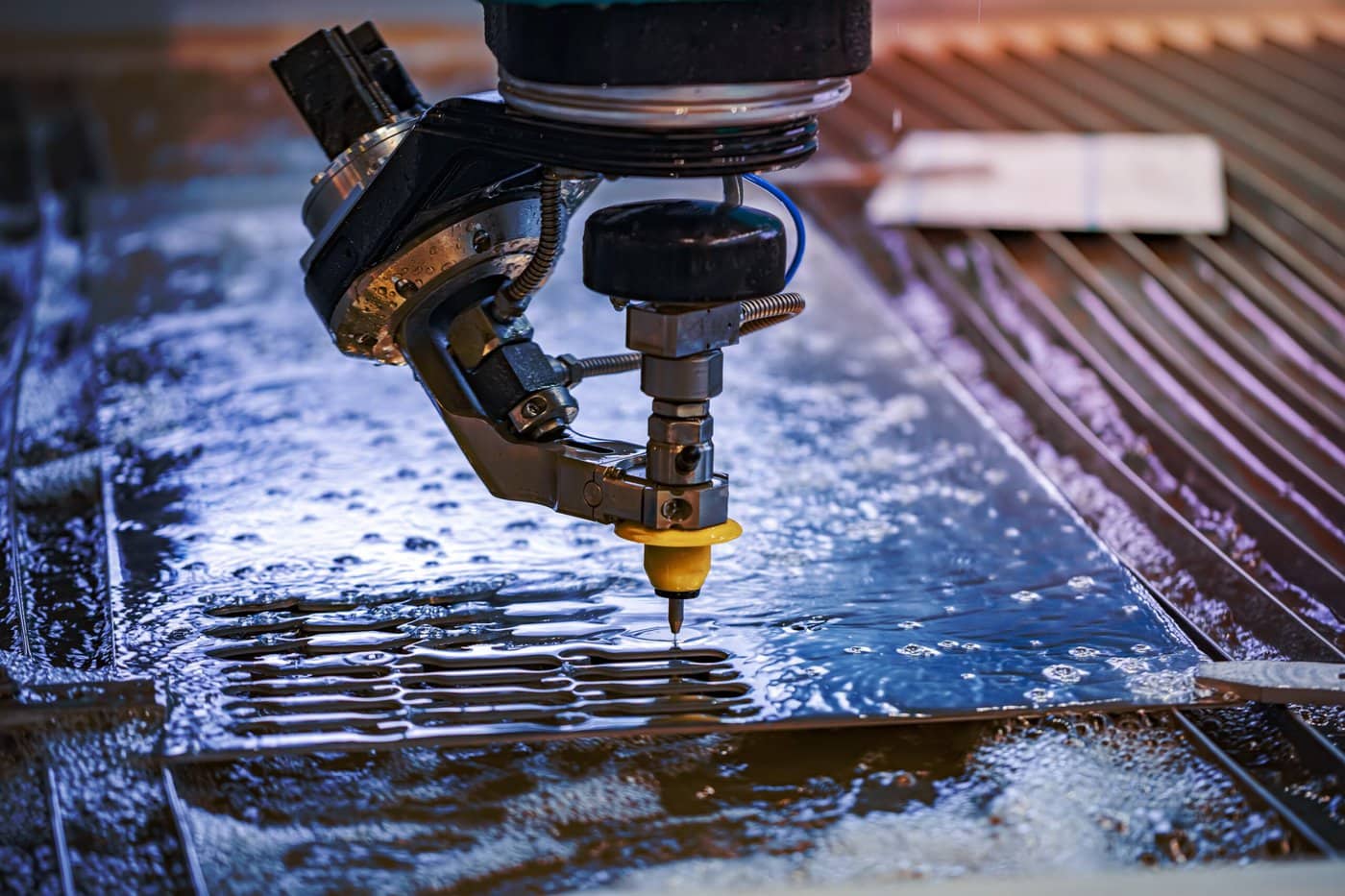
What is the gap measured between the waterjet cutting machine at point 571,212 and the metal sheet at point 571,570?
0.14 meters

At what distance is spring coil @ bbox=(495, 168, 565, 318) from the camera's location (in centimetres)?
119

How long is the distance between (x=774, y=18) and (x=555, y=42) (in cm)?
15

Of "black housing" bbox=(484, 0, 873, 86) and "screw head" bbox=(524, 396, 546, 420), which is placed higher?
"black housing" bbox=(484, 0, 873, 86)

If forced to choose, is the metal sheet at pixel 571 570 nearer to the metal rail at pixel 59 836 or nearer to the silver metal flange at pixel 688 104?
the metal rail at pixel 59 836

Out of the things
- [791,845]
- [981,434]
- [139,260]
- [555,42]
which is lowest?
[791,845]

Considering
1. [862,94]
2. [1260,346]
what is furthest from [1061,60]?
[1260,346]

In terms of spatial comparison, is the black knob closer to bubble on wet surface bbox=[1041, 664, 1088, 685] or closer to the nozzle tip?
the nozzle tip

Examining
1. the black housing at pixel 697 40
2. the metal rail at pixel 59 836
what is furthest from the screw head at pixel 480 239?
the metal rail at pixel 59 836

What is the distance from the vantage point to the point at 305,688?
1.28 m

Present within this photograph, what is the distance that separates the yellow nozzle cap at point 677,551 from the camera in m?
1.21

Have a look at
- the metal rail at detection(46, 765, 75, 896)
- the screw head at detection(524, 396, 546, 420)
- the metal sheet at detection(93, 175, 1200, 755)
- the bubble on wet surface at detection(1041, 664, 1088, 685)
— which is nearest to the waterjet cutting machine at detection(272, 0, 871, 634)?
the screw head at detection(524, 396, 546, 420)

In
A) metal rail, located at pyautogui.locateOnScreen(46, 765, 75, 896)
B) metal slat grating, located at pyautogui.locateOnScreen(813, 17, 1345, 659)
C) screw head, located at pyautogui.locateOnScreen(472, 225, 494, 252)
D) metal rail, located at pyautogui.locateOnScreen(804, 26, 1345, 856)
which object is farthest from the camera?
metal slat grating, located at pyautogui.locateOnScreen(813, 17, 1345, 659)

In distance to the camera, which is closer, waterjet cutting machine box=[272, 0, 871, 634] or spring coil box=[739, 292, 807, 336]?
waterjet cutting machine box=[272, 0, 871, 634]

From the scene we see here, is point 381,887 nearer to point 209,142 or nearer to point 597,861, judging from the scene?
point 597,861
